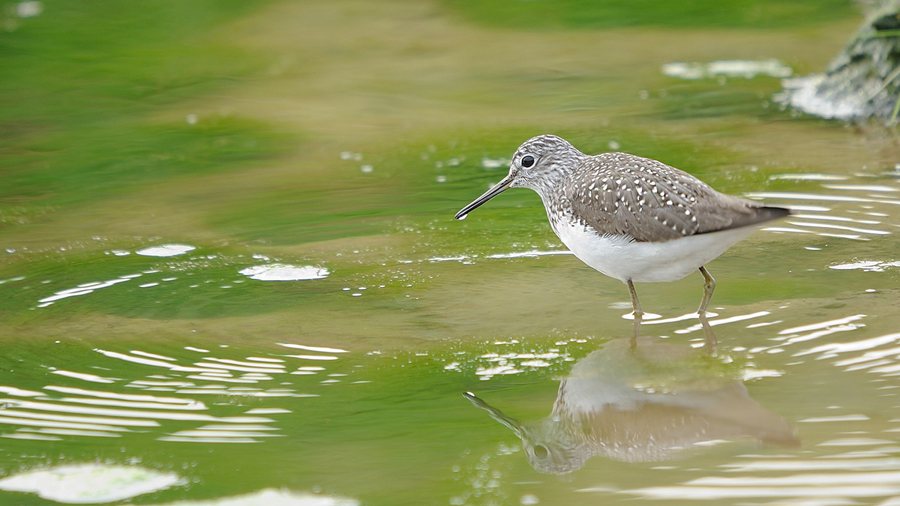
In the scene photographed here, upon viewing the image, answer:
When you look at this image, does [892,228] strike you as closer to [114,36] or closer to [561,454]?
[561,454]

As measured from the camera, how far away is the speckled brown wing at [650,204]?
500 centimetres

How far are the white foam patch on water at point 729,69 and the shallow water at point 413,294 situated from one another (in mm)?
93

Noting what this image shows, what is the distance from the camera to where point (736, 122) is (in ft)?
30.1

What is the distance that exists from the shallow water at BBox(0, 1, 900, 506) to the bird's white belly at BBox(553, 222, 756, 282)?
0.30 meters

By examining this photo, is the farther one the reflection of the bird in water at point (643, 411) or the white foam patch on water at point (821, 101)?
the white foam patch on water at point (821, 101)

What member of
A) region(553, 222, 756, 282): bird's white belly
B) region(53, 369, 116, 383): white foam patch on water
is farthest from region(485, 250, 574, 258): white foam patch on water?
region(53, 369, 116, 383): white foam patch on water

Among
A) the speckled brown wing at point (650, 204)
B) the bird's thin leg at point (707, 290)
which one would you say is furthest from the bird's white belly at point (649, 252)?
the bird's thin leg at point (707, 290)

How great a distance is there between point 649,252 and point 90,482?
289 cm

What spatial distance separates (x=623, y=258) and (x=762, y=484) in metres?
1.84

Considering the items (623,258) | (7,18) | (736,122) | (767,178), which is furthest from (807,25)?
(7,18)

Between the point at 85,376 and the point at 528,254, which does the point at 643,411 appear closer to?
the point at 528,254

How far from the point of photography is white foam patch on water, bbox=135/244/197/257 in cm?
688

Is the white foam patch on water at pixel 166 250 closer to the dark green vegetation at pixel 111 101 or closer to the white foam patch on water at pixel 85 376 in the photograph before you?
the dark green vegetation at pixel 111 101

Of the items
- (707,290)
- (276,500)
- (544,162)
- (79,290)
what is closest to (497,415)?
(276,500)
